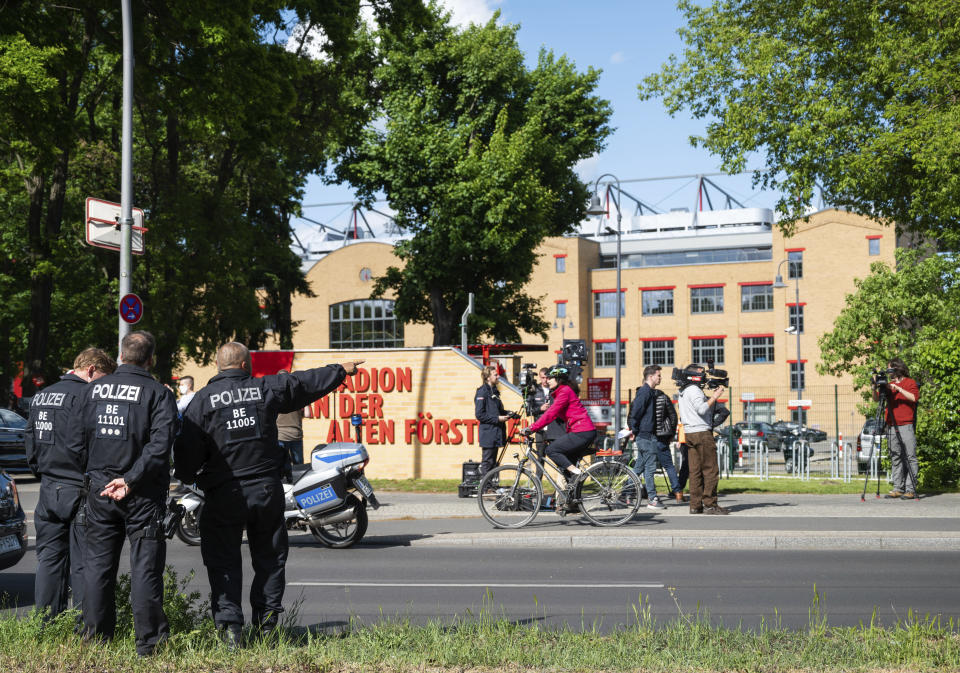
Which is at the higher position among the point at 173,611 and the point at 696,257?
the point at 696,257

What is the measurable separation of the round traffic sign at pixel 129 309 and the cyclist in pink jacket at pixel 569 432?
18.1 feet

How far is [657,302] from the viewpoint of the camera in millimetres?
73500

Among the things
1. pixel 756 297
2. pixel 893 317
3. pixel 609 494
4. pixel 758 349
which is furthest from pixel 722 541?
pixel 756 297

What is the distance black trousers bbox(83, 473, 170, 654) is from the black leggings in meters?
6.75

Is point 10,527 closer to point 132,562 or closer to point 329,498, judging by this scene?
point 132,562

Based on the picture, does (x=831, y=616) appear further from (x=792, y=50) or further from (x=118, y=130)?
(x=118, y=130)

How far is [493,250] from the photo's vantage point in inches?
1444

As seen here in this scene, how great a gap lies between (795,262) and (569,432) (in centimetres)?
6065

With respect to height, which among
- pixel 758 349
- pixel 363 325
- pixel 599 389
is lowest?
pixel 599 389

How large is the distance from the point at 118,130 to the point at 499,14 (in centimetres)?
1606

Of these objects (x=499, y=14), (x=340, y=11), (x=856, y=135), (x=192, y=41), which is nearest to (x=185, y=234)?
(x=340, y=11)

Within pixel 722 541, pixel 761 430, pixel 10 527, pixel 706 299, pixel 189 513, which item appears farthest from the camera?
pixel 706 299

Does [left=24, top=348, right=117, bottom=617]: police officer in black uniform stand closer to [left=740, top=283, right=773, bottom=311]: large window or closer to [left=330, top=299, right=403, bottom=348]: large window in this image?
[left=740, top=283, right=773, bottom=311]: large window

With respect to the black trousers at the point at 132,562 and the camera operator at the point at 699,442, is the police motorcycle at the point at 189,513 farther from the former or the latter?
the camera operator at the point at 699,442
